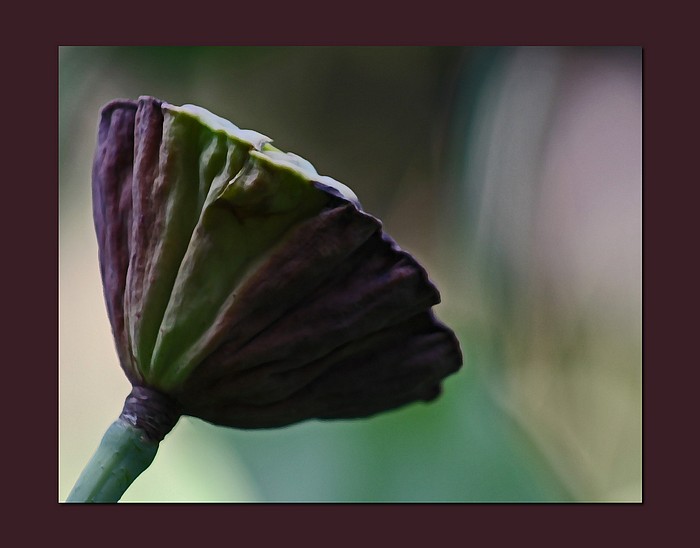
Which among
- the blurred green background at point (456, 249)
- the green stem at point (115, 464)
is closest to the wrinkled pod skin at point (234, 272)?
the green stem at point (115, 464)

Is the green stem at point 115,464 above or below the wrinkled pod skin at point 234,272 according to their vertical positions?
below

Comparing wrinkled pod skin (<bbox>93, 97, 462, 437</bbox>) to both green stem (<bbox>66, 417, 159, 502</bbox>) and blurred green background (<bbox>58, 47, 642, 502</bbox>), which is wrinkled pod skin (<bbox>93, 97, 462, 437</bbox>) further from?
blurred green background (<bbox>58, 47, 642, 502</bbox>)

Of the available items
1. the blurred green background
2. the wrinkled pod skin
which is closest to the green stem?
the wrinkled pod skin

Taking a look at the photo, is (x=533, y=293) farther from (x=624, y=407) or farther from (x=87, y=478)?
(x=87, y=478)

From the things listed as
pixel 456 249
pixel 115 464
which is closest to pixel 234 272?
pixel 115 464

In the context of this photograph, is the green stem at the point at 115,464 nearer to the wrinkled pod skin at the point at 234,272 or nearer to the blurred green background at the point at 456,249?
the wrinkled pod skin at the point at 234,272

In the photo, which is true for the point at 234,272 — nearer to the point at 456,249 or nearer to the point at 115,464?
the point at 115,464
